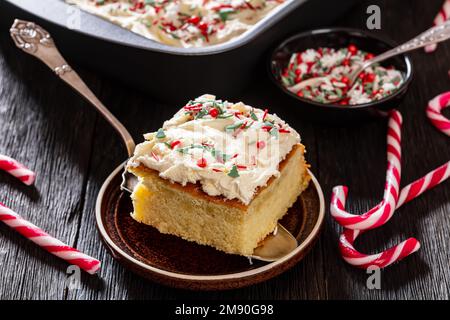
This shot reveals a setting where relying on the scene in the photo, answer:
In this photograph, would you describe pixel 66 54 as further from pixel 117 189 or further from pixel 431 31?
pixel 431 31

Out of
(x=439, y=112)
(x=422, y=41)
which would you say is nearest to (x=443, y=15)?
(x=422, y=41)

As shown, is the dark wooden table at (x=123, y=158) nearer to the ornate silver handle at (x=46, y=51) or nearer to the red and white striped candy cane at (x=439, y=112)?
the red and white striped candy cane at (x=439, y=112)

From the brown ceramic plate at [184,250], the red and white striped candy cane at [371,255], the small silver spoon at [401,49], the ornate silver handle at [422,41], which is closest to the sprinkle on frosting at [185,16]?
the small silver spoon at [401,49]

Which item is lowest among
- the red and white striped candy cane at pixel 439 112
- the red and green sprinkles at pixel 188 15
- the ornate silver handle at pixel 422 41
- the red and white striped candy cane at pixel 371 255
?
the red and white striped candy cane at pixel 439 112

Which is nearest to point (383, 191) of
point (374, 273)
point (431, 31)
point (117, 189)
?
point (374, 273)

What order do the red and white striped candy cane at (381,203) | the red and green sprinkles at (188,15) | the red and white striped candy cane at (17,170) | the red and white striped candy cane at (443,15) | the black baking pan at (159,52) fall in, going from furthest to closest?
the red and white striped candy cane at (443,15) → the red and green sprinkles at (188,15) → the black baking pan at (159,52) → the red and white striped candy cane at (17,170) → the red and white striped candy cane at (381,203)

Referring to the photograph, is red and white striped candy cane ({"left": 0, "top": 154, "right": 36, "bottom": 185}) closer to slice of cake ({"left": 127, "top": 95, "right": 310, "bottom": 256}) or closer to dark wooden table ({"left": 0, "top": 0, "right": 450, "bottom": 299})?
dark wooden table ({"left": 0, "top": 0, "right": 450, "bottom": 299})

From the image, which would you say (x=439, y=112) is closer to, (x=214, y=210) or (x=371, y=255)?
(x=371, y=255)
